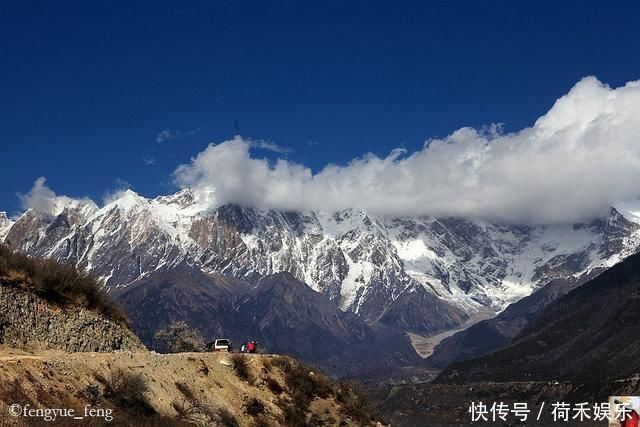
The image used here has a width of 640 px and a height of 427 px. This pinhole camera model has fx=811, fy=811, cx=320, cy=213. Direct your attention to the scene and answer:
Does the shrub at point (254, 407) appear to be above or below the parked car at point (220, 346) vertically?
below

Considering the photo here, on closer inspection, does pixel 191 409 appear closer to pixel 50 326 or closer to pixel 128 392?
pixel 128 392

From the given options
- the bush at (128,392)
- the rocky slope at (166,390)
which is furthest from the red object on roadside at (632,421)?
the bush at (128,392)

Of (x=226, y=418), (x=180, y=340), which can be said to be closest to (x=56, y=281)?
(x=226, y=418)

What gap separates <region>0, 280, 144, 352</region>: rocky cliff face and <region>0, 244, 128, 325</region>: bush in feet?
3.27

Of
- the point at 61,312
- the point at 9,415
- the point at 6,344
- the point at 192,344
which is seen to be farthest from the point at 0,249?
the point at 192,344

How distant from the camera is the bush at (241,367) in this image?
55250 millimetres

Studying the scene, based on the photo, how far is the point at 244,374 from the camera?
2183 inches

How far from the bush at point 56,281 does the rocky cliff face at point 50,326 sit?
3.27ft

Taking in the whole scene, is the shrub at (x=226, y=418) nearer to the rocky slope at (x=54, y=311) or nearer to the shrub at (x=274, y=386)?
the shrub at (x=274, y=386)

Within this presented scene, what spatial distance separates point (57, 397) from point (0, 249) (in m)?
20.2

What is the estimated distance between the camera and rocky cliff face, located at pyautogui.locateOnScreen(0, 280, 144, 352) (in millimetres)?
47406

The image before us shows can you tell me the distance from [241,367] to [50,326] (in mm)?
13128

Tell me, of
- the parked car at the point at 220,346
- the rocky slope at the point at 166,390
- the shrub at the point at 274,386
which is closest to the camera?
the rocky slope at the point at 166,390

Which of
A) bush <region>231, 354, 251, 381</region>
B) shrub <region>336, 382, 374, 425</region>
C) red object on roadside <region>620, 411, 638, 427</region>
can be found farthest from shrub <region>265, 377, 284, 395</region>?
red object on roadside <region>620, 411, 638, 427</region>
